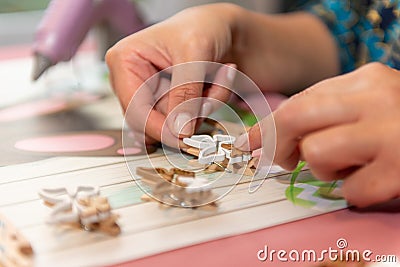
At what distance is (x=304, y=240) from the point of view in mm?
380

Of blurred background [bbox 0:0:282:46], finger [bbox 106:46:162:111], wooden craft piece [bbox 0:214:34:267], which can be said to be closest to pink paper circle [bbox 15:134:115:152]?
finger [bbox 106:46:162:111]

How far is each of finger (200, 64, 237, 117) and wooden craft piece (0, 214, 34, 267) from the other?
0.18m

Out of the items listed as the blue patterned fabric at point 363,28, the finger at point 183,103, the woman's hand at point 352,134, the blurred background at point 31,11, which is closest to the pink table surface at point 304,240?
the woman's hand at point 352,134

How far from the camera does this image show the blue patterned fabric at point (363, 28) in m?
0.70

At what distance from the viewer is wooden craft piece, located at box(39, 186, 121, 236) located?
376mm

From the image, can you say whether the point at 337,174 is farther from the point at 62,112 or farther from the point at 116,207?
the point at 62,112

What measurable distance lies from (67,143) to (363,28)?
39 cm

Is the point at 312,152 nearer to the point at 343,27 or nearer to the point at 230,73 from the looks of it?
the point at 230,73

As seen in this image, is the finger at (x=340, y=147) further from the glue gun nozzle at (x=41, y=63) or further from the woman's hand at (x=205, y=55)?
the glue gun nozzle at (x=41, y=63)

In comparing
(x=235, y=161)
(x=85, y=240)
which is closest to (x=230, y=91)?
(x=235, y=161)

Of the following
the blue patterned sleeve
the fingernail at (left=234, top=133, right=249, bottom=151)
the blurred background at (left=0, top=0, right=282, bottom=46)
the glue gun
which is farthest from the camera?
the blurred background at (left=0, top=0, right=282, bottom=46)

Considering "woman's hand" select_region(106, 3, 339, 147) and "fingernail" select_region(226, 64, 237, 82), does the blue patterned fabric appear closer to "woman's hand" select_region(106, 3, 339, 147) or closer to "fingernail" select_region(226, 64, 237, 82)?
"woman's hand" select_region(106, 3, 339, 147)

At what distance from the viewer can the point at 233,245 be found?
370mm

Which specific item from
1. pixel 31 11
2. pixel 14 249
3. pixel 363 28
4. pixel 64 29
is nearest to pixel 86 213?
pixel 14 249
